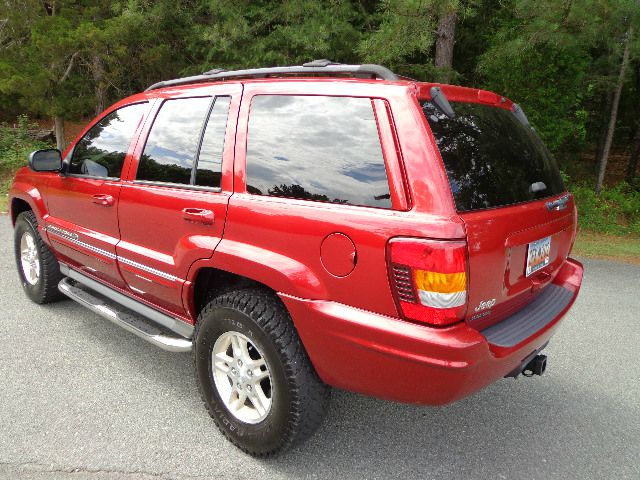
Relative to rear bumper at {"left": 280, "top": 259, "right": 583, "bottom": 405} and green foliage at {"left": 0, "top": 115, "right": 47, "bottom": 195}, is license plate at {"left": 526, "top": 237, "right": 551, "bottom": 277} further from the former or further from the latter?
green foliage at {"left": 0, "top": 115, "right": 47, "bottom": 195}

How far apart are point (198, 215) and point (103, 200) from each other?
1.07 m

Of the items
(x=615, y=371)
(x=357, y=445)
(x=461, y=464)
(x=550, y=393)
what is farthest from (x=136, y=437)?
(x=615, y=371)

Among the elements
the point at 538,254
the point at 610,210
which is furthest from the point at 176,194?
the point at 610,210

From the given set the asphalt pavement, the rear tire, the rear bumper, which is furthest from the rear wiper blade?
the rear tire

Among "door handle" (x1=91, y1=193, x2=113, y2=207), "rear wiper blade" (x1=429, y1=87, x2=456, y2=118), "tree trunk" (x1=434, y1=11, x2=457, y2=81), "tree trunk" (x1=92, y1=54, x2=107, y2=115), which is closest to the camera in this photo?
"rear wiper blade" (x1=429, y1=87, x2=456, y2=118)

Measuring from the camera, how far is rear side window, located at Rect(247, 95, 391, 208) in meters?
2.13

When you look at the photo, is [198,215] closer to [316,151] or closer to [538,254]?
[316,151]

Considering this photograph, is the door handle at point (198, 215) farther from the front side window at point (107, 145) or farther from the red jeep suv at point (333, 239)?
the front side window at point (107, 145)

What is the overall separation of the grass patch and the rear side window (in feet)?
21.4

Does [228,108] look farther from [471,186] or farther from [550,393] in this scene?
[550,393]

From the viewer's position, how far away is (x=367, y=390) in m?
2.19

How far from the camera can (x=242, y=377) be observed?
101 inches

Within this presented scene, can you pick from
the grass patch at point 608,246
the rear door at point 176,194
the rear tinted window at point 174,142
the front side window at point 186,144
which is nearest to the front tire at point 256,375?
the rear door at point 176,194

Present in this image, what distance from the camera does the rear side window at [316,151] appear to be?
2.13 metres
